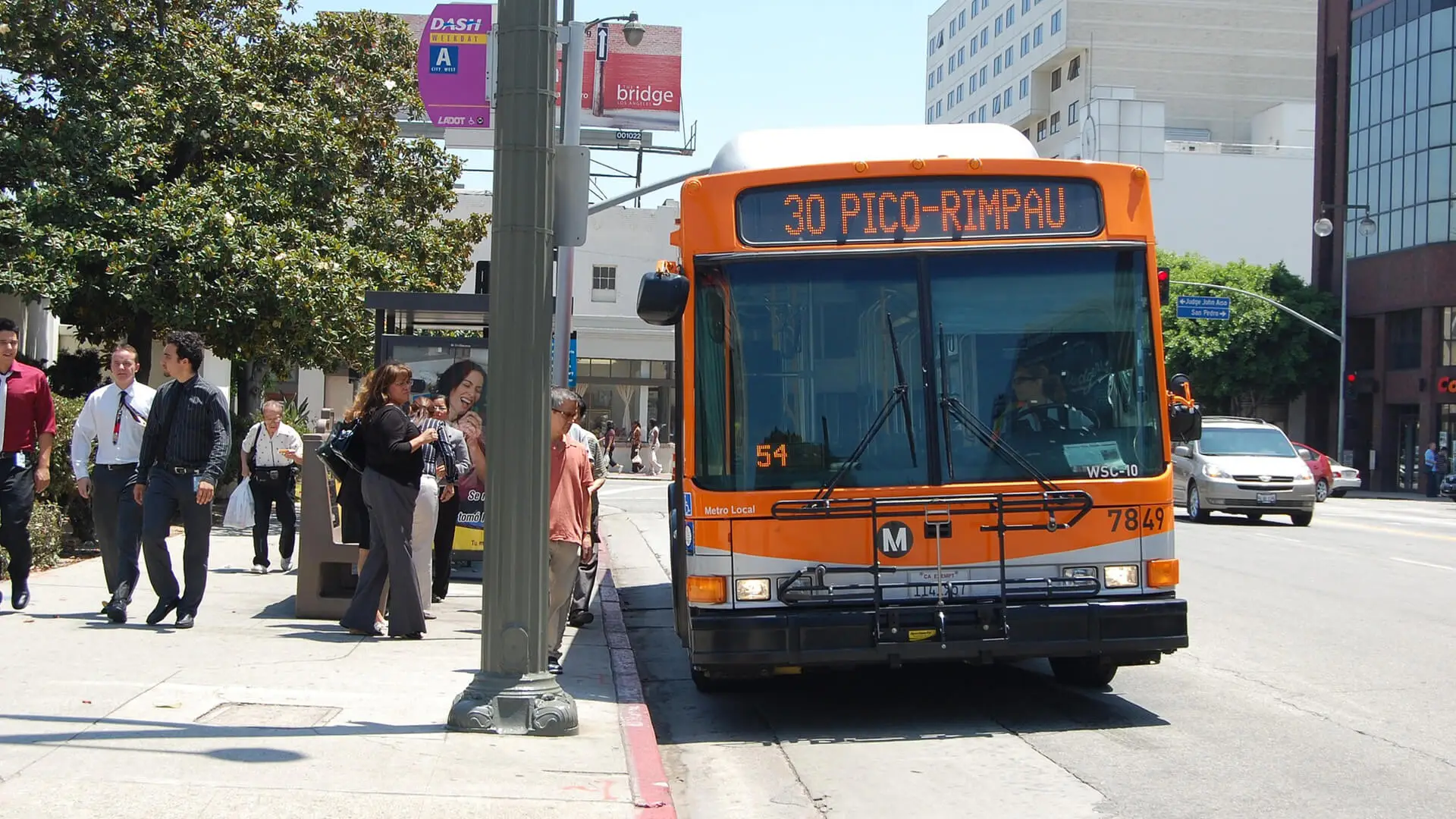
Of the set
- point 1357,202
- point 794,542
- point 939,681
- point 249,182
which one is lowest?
point 939,681

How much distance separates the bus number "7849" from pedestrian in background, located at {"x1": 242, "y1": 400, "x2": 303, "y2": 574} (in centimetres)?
880

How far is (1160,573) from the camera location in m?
7.77

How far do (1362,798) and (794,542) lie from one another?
2908 millimetres

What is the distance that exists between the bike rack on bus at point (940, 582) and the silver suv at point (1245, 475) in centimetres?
1756

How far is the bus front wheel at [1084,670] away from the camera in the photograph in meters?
8.49

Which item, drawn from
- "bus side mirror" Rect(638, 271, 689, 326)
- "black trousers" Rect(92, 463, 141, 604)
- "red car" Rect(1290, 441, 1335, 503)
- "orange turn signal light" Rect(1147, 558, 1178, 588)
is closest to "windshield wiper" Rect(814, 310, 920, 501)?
"bus side mirror" Rect(638, 271, 689, 326)

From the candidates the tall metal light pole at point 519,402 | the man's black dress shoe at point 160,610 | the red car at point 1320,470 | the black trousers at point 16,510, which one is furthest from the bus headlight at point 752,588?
the red car at point 1320,470

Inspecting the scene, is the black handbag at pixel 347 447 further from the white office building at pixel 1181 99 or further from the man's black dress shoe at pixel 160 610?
the white office building at pixel 1181 99

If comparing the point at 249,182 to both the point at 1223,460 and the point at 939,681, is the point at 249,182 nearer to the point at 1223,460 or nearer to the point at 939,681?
the point at 939,681

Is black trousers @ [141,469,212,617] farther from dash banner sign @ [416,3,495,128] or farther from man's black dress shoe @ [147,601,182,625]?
dash banner sign @ [416,3,495,128]

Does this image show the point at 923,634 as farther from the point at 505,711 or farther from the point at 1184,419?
the point at 1184,419

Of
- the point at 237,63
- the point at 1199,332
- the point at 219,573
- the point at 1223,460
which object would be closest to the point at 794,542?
the point at 219,573

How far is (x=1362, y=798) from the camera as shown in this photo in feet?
20.1

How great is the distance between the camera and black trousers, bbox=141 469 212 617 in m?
9.15
